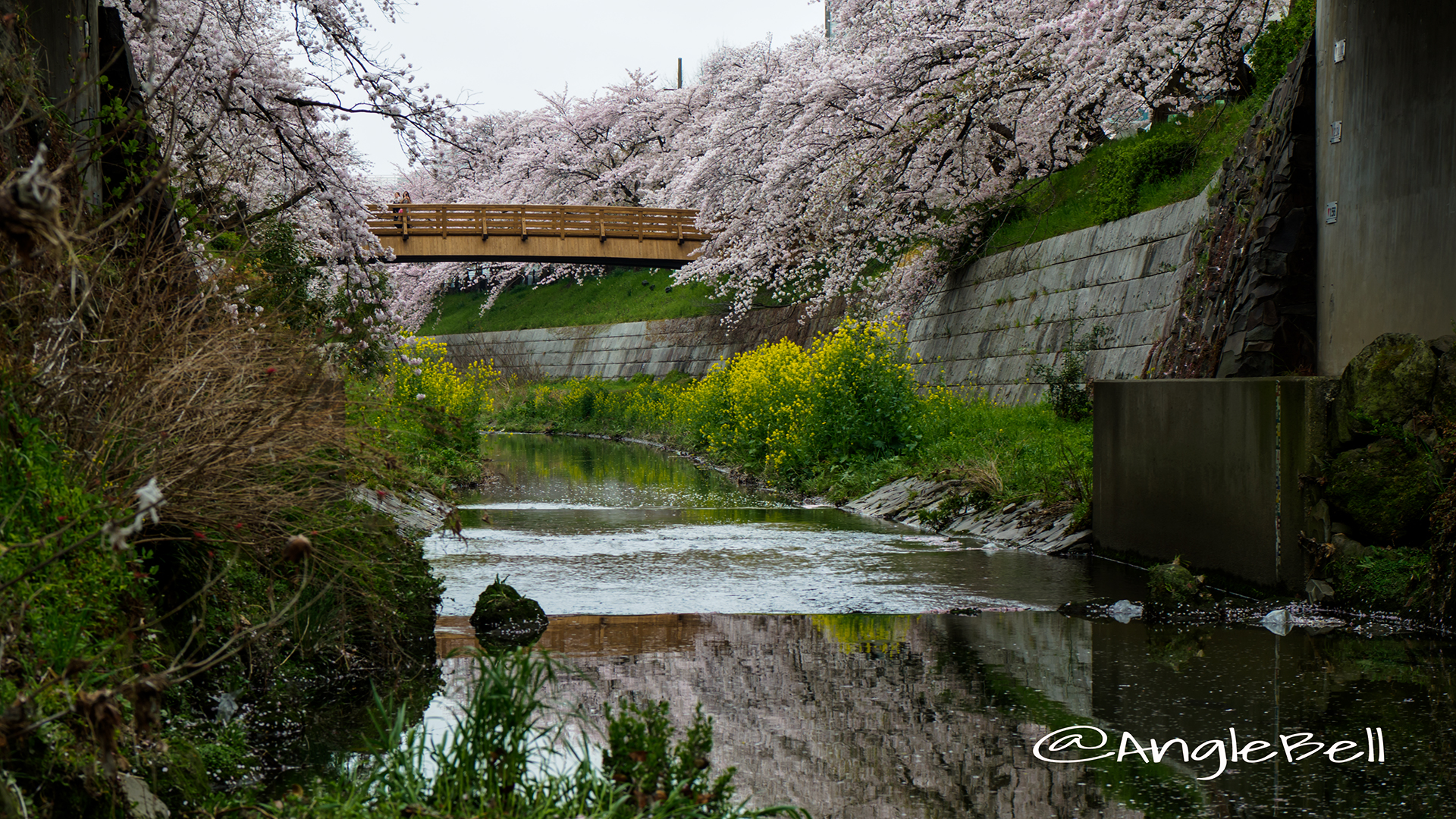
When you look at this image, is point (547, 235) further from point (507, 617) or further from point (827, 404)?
point (507, 617)

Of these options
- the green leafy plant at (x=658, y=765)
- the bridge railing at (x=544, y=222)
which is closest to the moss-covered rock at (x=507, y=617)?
the green leafy plant at (x=658, y=765)

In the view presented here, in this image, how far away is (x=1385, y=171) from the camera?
8398mm

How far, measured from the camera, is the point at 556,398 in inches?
1566

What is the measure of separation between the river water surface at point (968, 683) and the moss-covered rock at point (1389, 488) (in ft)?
2.59

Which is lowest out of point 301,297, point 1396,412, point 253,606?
point 253,606

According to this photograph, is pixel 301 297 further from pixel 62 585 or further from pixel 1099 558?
pixel 62 585

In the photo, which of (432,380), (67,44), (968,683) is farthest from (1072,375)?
(67,44)

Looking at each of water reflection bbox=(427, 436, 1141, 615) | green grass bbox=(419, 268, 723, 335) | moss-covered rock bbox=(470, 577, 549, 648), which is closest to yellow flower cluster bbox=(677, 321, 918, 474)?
water reflection bbox=(427, 436, 1141, 615)

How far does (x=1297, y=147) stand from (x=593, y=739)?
280 inches

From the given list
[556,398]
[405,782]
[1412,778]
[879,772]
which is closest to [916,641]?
[879,772]

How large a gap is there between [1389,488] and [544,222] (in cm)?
3359

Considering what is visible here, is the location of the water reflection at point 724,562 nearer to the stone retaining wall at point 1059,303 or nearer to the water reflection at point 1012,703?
the water reflection at point 1012,703

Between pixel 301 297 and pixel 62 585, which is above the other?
pixel 301 297

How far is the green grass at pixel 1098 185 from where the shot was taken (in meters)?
16.6
